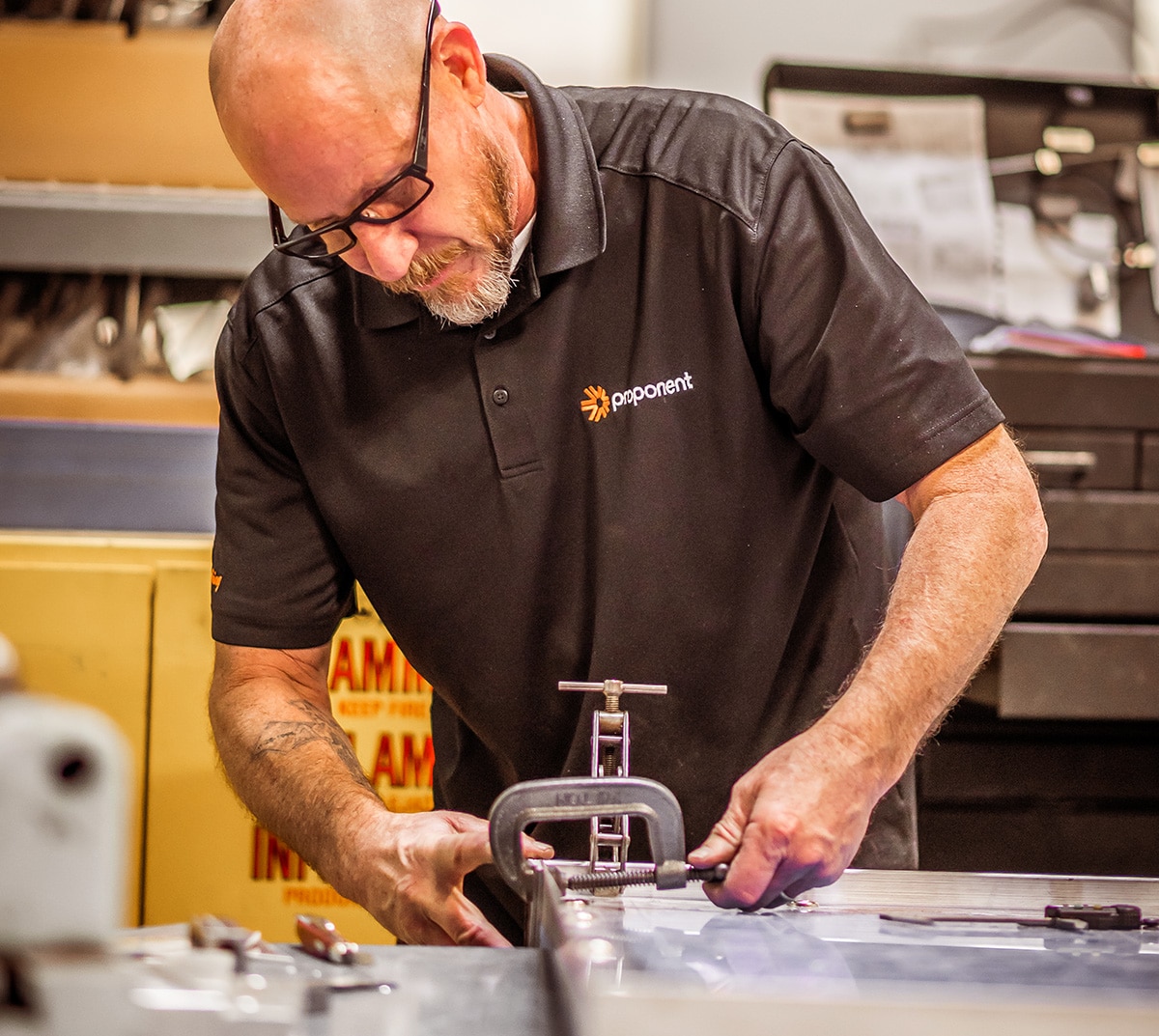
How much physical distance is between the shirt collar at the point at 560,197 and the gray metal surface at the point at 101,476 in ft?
3.26

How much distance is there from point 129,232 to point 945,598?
67.4 inches

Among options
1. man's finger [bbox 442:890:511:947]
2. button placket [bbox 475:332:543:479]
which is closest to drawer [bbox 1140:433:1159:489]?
button placket [bbox 475:332:543:479]

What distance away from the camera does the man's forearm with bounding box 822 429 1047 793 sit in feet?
3.33

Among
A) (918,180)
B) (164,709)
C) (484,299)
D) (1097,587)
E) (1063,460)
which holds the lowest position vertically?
(164,709)

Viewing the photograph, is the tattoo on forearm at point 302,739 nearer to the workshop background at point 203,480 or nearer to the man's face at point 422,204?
the man's face at point 422,204

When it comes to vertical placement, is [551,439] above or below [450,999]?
above

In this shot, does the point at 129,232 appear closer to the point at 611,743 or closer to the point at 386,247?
the point at 386,247

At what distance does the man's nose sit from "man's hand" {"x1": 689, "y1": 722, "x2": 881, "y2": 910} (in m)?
0.57

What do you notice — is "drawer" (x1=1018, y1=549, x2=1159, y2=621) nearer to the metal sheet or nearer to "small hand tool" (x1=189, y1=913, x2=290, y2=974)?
the metal sheet

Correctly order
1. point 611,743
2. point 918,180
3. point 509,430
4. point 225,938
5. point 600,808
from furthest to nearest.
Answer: point 918,180 → point 509,430 → point 611,743 → point 600,808 → point 225,938

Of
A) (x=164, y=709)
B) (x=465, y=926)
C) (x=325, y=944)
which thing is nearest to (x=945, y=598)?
(x=465, y=926)

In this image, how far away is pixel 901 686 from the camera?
103 centimetres

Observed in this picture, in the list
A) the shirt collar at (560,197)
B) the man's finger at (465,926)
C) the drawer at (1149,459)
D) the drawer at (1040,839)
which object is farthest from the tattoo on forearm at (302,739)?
the drawer at (1149,459)

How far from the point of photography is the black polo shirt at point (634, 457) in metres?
1.24
